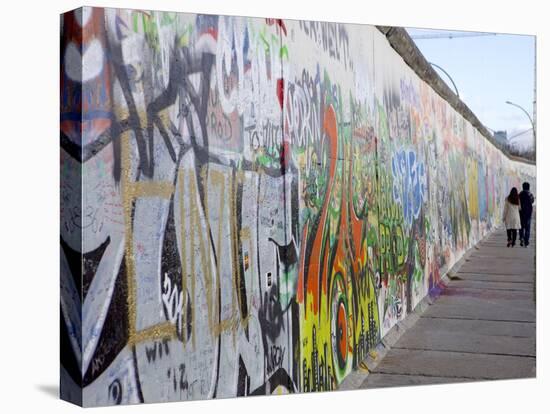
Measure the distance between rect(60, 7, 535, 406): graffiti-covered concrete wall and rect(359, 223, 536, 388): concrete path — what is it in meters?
0.38

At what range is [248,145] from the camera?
309 inches

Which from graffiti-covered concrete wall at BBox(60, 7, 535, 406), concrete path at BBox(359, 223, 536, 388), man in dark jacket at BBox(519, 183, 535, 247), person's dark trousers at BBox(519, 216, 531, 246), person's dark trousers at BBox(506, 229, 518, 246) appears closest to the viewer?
graffiti-covered concrete wall at BBox(60, 7, 535, 406)

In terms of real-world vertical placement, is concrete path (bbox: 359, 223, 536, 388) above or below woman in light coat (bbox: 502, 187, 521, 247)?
below

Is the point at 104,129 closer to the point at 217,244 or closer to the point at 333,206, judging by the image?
the point at 217,244

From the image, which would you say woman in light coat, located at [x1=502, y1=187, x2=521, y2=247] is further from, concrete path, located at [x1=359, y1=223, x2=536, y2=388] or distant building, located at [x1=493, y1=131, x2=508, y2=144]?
distant building, located at [x1=493, y1=131, x2=508, y2=144]

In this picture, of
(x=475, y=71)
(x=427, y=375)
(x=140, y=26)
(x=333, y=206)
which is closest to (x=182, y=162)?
(x=140, y=26)

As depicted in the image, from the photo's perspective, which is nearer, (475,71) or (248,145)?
(248,145)

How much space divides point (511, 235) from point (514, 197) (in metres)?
0.53

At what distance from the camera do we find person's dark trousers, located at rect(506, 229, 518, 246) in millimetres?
10680

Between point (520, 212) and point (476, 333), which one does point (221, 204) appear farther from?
point (520, 212)

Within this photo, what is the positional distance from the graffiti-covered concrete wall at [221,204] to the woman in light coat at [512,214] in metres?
1.14

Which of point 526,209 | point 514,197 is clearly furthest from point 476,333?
point 514,197

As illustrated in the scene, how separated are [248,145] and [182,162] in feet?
2.22

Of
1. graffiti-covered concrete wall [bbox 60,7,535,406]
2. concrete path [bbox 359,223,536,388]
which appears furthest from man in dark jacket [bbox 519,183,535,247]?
graffiti-covered concrete wall [bbox 60,7,535,406]
